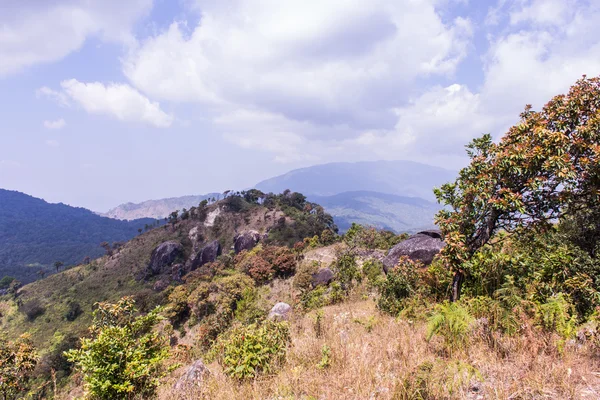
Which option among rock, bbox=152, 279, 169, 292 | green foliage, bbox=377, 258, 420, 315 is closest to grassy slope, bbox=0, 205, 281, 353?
rock, bbox=152, 279, 169, 292

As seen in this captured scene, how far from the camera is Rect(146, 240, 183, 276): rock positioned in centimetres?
7381

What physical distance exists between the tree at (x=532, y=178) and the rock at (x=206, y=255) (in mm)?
71367

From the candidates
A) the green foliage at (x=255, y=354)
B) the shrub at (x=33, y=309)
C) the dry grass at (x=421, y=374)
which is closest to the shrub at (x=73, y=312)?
the shrub at (x=33, y=309)

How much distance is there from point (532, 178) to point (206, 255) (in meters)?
74.5

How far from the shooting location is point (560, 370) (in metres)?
3.46

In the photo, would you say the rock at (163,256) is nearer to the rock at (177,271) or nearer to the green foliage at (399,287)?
the rock at (177,271)

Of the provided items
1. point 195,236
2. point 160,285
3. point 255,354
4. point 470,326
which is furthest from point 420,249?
point 195,236

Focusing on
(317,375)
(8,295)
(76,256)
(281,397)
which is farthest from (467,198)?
(76,256)

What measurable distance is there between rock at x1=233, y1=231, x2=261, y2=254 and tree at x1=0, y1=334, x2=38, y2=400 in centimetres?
5760

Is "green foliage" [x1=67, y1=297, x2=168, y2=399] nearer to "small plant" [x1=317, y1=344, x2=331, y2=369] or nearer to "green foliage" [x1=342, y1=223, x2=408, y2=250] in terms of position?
"small plant" [x1=317, y1=344, x2=331, y2=369]

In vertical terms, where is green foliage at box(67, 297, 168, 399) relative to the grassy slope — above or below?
above

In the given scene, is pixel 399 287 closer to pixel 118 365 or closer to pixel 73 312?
pixel 118 365

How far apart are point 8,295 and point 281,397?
114 meters

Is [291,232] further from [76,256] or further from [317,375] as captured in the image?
[76,256]
